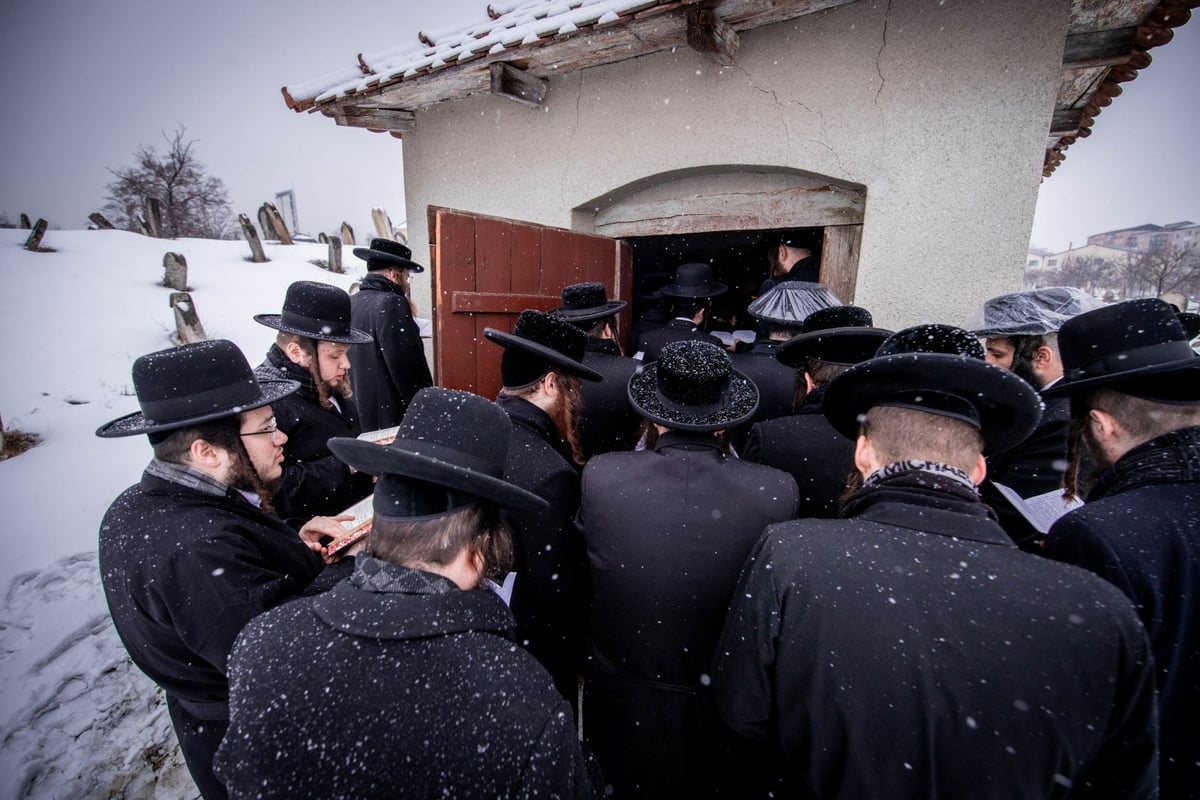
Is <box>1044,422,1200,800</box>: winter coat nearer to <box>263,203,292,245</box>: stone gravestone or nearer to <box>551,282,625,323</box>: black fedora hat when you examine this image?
<box>551,282,625,323</box>: black fedora hat

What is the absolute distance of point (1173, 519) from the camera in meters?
Answer: 1.29

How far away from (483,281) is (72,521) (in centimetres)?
545

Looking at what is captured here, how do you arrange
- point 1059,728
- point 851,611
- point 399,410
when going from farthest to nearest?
point 399,410 → point 851,611 → point 1059,728

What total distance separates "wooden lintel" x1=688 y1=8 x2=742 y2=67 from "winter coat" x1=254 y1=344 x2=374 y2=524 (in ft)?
11.2

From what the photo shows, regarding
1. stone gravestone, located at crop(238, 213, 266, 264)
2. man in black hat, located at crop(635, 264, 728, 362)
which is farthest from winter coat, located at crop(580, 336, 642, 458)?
stone gravestone, located at crop(238, 213, 266, 264)

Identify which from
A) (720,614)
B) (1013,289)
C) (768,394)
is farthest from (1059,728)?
(1013,289)

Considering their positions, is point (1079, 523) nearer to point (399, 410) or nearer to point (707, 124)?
point (707, 124)

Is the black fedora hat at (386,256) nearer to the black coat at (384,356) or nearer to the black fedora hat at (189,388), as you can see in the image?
the black coat at (384,356)

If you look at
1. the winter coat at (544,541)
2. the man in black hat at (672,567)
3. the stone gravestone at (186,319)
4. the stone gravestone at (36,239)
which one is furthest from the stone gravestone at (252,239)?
the man in black hat at (672,567)

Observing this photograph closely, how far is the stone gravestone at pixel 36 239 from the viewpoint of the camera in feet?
56.3

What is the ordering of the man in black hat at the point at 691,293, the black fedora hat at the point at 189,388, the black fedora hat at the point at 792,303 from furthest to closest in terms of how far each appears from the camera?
the man in black hat at the point at 691,293 < the black fedora hat at the point at 792,303 < the black fedora hat at the point at 189,388

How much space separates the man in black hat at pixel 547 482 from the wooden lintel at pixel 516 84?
286cm

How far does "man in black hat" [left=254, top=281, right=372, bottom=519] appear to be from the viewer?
2.56 m

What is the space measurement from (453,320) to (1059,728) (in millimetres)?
3284
